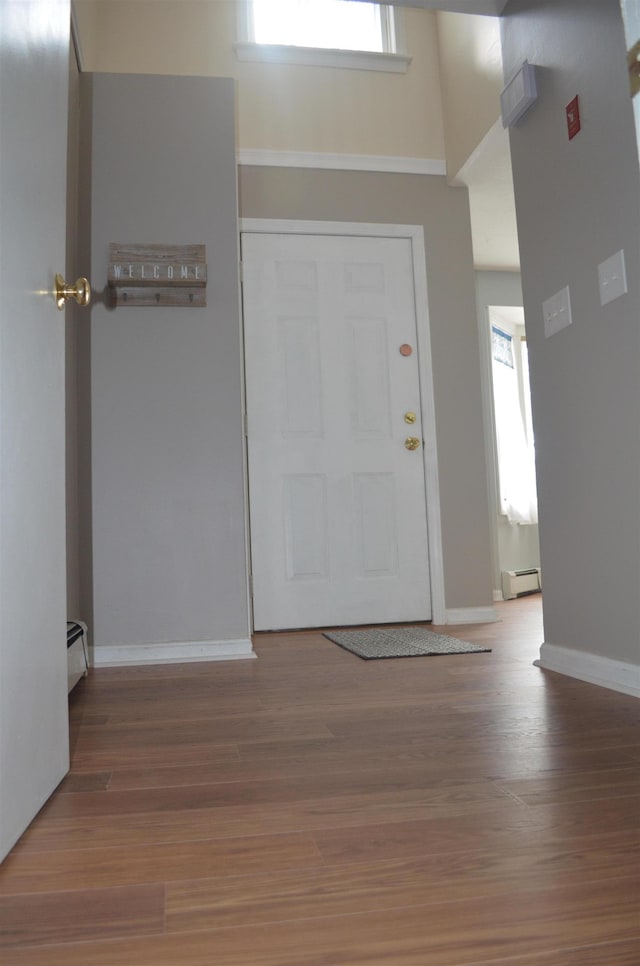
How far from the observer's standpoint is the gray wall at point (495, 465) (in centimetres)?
555

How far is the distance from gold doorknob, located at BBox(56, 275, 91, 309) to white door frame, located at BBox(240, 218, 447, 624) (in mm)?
2312

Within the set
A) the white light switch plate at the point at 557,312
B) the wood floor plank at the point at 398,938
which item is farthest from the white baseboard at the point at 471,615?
the wood floor plank at the point at 398,938

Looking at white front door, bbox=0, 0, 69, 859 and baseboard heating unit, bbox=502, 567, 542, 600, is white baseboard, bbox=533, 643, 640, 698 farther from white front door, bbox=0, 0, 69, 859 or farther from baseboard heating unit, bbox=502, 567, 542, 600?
baseboard heating unit, bbox=502, 567, 542, 600

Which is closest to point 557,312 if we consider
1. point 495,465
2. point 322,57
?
point 322,57

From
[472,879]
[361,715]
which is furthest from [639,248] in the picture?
[472,879]

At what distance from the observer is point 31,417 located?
131 centimetres

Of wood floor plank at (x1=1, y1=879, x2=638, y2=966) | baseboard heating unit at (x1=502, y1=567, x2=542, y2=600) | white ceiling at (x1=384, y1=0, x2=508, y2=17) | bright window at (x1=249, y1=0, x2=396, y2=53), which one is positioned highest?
bright window at (x1=249, y1=0, x2=396, y2=53)

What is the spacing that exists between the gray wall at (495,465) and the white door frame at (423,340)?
1638 mm

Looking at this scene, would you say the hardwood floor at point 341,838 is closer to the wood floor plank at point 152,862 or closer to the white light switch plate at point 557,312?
the wood floor plank at point 152,862

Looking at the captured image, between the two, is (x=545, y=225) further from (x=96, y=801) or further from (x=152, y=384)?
(x=96, y=801)

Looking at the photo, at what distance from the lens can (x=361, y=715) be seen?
1.94 metres

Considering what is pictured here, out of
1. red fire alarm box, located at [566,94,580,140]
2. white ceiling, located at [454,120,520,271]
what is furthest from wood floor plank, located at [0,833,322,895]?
white ceiling, located at [454,120,520,271]

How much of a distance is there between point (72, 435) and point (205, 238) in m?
1.00

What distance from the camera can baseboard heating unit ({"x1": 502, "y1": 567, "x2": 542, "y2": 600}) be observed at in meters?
5.37
